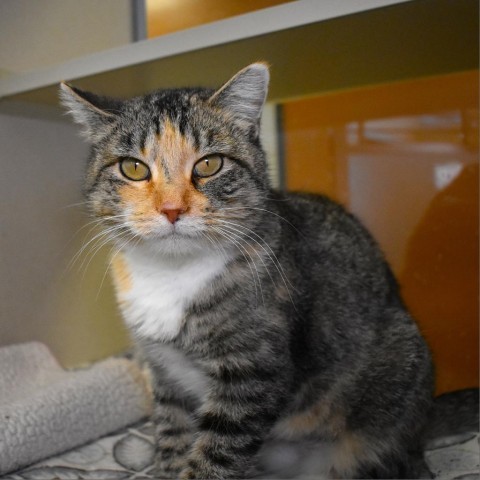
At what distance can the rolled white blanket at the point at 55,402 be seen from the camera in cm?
131

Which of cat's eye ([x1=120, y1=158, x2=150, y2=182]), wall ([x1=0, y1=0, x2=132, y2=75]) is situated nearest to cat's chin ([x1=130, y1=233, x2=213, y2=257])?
cat's eye ([x1=120, y1=158, x2=150, y2=182])

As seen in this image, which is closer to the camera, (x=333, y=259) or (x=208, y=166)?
(x=208, y=166)

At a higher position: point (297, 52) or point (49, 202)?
point (297, 52)

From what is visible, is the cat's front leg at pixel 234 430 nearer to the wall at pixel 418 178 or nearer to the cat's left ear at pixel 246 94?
the cat's left ear at pixel 246 94

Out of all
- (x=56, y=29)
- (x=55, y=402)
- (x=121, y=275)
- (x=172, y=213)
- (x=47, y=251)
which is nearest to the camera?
(x=172, y=213)

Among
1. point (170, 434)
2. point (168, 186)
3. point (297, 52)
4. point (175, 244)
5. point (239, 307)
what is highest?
point (297, 52)

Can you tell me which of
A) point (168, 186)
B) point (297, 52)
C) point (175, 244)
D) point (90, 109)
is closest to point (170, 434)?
point (175, 244)

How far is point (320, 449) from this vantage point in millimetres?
1278

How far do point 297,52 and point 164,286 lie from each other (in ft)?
1.88

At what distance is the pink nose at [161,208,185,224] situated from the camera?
1043 millimetres

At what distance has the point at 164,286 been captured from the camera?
1.18 meters

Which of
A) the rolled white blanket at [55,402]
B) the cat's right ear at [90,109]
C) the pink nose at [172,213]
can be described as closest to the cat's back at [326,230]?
the pink nose at [172,213]

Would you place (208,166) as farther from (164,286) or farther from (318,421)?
(318,421)

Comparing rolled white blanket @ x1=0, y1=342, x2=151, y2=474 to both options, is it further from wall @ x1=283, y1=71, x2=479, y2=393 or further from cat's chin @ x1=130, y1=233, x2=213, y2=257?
wall @ x1=283, y1=71, x2=479, y2=393
